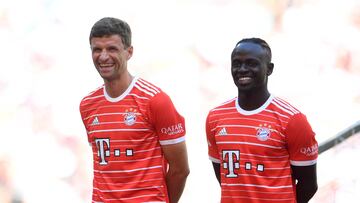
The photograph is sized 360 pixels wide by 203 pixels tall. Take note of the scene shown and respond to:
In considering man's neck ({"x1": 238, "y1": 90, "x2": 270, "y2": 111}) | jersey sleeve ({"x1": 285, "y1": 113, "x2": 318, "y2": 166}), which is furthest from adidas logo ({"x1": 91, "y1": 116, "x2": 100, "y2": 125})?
jersey sleeve ({"x1": 285, "y1": 113, "x2": 318, "y2": 166})

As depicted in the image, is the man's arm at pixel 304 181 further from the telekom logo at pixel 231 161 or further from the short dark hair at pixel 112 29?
the short dark hair at pixel 112 29

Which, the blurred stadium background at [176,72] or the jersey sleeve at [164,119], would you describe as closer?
the jersey sleeve at [164,119]

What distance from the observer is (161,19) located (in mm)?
3479

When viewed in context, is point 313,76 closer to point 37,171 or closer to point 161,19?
point 161,19

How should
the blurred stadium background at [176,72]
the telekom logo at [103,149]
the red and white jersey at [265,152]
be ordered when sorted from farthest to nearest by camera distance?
the blurred stadium background at [176,72] < the telekom logo at [103,149] < the red and white jersey at [265,152]

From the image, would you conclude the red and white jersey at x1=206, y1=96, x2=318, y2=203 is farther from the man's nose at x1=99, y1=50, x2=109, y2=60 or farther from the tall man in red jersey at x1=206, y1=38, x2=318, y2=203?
the man's nose at x1=99, y1=50, x2=109, y2=60

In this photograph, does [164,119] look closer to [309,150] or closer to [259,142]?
[259,142]

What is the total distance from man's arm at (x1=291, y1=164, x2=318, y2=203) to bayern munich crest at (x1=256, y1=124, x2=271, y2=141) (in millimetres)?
139

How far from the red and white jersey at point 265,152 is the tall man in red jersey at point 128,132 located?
0.18 metres

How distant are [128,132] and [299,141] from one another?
0.52 m

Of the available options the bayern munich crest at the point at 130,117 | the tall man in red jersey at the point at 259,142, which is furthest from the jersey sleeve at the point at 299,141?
the bayern munich crest at the point at 130,117

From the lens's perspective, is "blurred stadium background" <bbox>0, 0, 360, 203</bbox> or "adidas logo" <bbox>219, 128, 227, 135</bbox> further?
"blurred stadium background" <bbox>0, 0, 360, 203</bbox>

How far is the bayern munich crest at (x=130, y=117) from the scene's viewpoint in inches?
82.1

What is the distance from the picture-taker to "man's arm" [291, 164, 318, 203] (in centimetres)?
208
